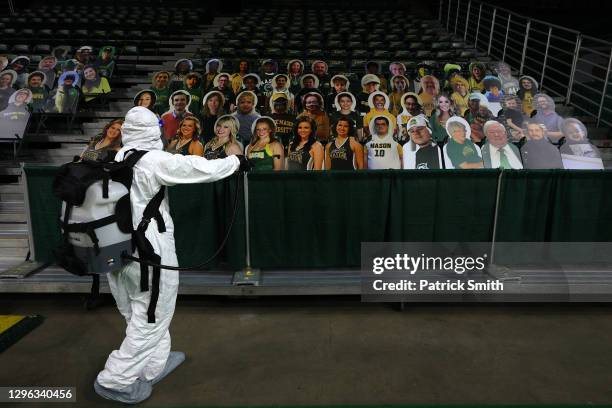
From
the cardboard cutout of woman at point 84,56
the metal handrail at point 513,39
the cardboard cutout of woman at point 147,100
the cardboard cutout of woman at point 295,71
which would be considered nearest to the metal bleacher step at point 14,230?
the cardboard cutout of woman at point 147,100

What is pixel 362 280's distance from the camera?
4055mm

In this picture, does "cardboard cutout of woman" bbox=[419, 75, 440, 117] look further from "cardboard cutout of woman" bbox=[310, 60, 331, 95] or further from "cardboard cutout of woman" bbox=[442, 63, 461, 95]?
"cardboard cutout of woman" bbox=[310, 60, 331, 95]

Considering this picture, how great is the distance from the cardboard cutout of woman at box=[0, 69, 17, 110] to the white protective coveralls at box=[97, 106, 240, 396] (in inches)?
190

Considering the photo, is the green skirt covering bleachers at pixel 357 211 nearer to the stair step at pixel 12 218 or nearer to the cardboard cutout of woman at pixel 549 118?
the stair step at pixel 12 218

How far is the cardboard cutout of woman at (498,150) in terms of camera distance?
4.96 metres

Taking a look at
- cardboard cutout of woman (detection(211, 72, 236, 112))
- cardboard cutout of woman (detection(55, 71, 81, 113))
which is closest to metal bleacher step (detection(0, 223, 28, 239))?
cardboard cutout of woman (detection(55, 71, 81, 113))

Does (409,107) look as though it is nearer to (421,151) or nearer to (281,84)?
(421,151)

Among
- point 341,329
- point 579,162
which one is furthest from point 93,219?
point 579,162

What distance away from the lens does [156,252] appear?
A: 2.68 meters

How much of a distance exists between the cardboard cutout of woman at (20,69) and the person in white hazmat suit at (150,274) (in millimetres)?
5548

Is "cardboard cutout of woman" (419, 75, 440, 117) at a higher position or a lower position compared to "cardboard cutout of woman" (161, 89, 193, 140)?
higher

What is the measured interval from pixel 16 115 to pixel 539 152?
6648 millimetres

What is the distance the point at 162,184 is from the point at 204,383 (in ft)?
4.53

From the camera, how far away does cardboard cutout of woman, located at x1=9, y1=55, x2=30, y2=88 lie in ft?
22.8
